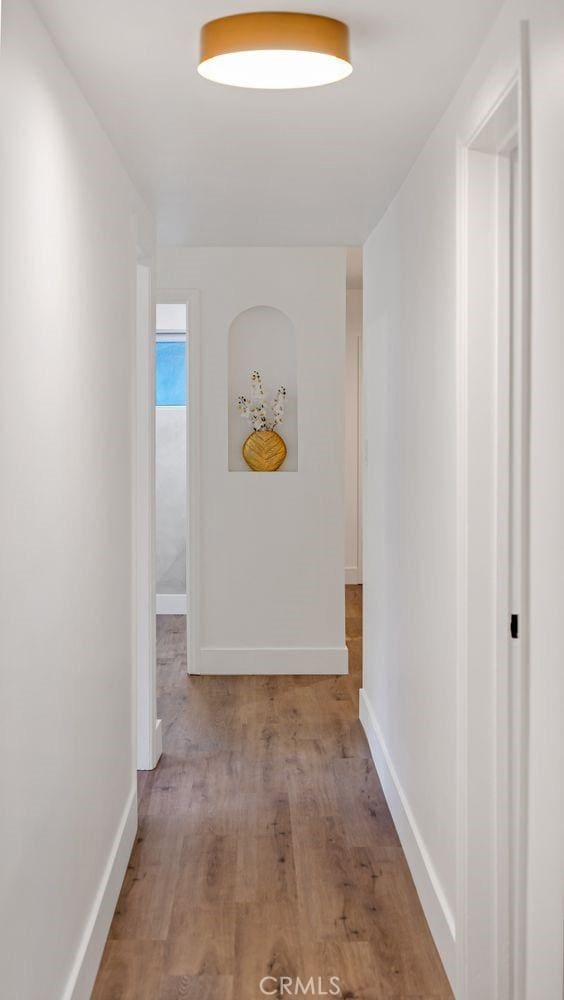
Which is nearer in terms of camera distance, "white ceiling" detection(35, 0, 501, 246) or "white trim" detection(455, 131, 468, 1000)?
"white ceiling" detection(35, 0, 501, 246)

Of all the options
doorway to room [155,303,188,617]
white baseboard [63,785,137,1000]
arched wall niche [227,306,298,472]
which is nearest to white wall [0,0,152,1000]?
white baseboard [63,785,137,1000]

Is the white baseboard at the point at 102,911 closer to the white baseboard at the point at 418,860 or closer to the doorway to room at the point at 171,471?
the white baseboard at the point at 418,860

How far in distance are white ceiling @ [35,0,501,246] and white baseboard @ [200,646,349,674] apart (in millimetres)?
2681

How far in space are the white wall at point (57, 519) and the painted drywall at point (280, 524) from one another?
260 centimetres

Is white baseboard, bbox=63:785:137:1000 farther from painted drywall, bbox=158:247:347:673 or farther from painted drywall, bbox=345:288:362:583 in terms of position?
painted drywall, bbox=345:288:362:583

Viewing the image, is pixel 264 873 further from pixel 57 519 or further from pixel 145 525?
pixel 57 519

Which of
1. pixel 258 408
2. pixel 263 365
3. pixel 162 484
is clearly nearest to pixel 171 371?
pixel 162 484

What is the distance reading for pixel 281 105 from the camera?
274 cm

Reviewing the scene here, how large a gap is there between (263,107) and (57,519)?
1.26 m

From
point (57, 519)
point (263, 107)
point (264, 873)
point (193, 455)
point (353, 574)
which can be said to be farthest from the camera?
point (353, 574)

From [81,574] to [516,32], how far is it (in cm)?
158

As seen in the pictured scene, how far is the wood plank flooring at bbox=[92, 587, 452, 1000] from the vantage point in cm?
283

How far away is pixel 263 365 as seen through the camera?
6.23 meters

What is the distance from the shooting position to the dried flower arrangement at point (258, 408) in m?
6.13
